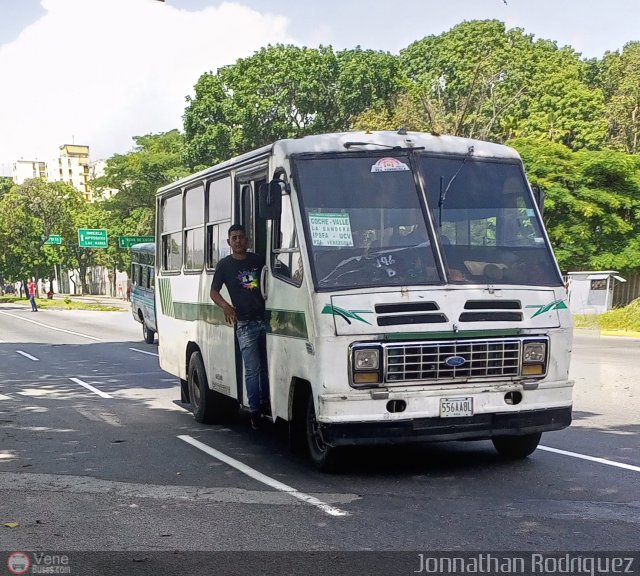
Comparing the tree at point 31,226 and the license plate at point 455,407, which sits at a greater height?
the tree at point 31,226

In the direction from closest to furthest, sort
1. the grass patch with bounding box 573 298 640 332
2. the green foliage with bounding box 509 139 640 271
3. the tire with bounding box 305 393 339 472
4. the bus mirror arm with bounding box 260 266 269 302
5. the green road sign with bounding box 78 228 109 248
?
the tire with bounding box 305 393 339 472 < the bus mirror arm with bounding box 260 266 269 302 < the grass patch with bounding box 573 298 640 332 < the green foliage with bounding box 509 139 640 271 < the green road sign with bounding box 78 228 109 248

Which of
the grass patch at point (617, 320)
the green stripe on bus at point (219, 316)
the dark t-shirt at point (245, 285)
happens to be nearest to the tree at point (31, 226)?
the grass patch at point (617, 320)

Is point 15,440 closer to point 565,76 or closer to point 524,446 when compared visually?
point 524,446

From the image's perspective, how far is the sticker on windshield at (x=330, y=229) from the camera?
7438 millimetres

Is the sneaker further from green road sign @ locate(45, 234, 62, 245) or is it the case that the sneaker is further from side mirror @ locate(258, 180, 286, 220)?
green road sign @ locate(45, 234, 62, 245)

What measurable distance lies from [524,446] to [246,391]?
2.69 metres

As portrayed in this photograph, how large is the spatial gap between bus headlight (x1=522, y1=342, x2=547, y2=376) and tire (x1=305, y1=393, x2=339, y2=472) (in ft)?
5.74

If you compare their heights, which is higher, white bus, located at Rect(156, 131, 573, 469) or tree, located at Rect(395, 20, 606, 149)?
tree, located at Rect(395, 20, 606, 149)

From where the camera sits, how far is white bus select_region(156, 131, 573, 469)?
6.99 m

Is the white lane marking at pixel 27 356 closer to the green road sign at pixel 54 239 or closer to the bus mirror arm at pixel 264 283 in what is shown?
the bus mirror arm at pixel 264 283

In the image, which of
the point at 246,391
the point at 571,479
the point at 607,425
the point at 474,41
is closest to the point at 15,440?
the point at 246,391

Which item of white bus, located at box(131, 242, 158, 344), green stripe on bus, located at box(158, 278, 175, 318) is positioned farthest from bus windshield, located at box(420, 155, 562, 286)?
white bus, located at box(131, 242, 158, 344)

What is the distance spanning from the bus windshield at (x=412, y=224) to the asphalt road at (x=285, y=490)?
1.69 meters

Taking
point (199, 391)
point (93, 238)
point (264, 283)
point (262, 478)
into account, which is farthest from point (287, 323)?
point (93, 238)
